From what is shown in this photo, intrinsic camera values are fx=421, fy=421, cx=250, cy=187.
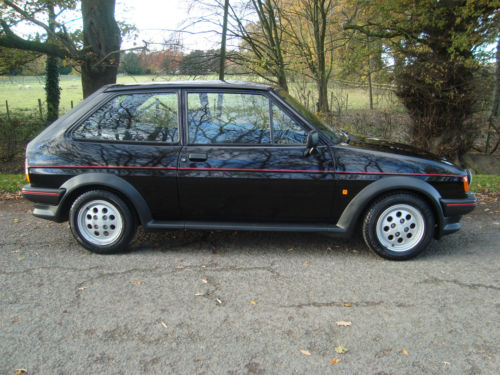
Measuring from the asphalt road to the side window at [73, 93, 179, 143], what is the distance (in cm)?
127

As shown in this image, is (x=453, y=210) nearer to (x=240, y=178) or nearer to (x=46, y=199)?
(x=240, y=178)

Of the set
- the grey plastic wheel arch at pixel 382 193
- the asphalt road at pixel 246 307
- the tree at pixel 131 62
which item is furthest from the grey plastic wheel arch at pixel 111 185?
the tree at pixel 131 62

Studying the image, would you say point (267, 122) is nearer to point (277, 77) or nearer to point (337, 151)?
point (337, 151)

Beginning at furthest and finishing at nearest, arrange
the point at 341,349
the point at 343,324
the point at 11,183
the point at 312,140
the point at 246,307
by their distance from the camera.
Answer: the point at 11,183, the point at 312,140, the point at 246,307, the point at 343,324, the point at 341,349

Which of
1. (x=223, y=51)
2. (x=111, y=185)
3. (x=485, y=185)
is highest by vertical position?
(x=223, y=51)

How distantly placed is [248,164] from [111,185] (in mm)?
1423

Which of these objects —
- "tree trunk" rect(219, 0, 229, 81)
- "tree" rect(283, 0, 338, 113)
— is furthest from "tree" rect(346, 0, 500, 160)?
"tree trunk" rect(219, 0, 229, 81)

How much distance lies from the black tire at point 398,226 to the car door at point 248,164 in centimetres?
49

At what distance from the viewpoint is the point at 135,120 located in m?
4.52

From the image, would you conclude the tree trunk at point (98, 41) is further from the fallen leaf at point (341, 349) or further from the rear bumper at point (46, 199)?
the fallen leaf at point (341, 349)

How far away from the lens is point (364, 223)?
4.37 m

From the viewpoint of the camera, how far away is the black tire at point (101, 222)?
4.41 m

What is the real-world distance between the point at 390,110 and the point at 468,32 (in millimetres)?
3504

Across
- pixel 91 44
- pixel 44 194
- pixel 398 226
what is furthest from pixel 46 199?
pixel 91 44
